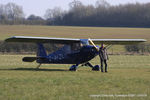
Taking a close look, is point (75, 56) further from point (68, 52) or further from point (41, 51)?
point (41, 51)

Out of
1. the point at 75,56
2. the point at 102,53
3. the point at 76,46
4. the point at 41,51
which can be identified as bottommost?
the point at 75,56

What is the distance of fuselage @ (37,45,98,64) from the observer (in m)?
18.5

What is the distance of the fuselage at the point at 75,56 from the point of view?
60.7 feet

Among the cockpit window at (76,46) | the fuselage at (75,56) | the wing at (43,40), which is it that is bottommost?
the fuselage at (75,56)

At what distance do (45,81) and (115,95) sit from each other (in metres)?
3.49

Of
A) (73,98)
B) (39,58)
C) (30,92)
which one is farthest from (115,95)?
(39,58)

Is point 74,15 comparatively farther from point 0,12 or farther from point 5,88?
point 5,88

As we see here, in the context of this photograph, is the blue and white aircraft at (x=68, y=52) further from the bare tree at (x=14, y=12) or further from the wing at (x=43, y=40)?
the bare tree at (x=14, y=12)

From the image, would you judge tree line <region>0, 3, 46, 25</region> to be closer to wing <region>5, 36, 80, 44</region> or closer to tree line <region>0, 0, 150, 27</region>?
tree line <region>0, 0, 150, 27</region>

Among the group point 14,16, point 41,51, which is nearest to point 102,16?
point 14,16

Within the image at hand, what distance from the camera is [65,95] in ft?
32.1

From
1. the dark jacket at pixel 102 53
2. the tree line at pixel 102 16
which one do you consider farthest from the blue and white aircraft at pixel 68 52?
the tree line at pixel 102 16

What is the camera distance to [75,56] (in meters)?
19.3

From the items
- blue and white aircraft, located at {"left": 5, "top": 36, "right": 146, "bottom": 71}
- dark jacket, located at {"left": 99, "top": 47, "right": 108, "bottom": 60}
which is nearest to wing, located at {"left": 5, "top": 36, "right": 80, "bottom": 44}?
blue and white aircraft, located at {"left": 5, "top": 36, "right": 146, "bottom": 71}
